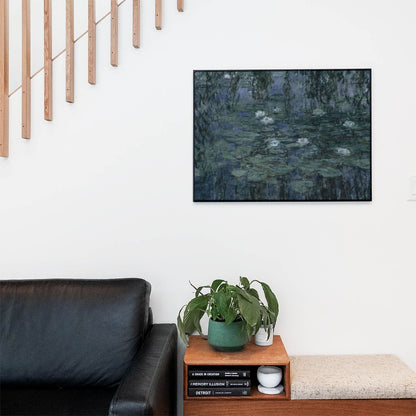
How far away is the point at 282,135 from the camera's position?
221cm

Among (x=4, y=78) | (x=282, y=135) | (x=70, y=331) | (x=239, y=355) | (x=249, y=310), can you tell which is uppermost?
(x=4, y=78)

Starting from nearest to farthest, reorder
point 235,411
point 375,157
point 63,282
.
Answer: point 235,411
point 63,282
point 375,157

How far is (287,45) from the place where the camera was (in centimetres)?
222

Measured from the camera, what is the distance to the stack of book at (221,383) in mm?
1819

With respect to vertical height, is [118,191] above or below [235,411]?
above

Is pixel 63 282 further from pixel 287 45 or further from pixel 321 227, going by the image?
pixel 287 45

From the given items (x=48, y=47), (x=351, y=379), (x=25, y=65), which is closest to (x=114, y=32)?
(x=48, y=47)

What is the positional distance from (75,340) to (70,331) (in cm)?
5

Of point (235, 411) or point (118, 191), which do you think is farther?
point (118, 191)

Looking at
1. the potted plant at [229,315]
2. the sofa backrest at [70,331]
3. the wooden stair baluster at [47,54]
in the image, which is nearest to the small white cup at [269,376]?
the potted plant at [229,315]

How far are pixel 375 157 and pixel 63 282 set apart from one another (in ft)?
5.53

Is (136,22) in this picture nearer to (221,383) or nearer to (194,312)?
(194,312)

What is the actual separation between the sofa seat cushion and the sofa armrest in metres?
0.19

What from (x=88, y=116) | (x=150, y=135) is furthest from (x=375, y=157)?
(x=88, y=116)
